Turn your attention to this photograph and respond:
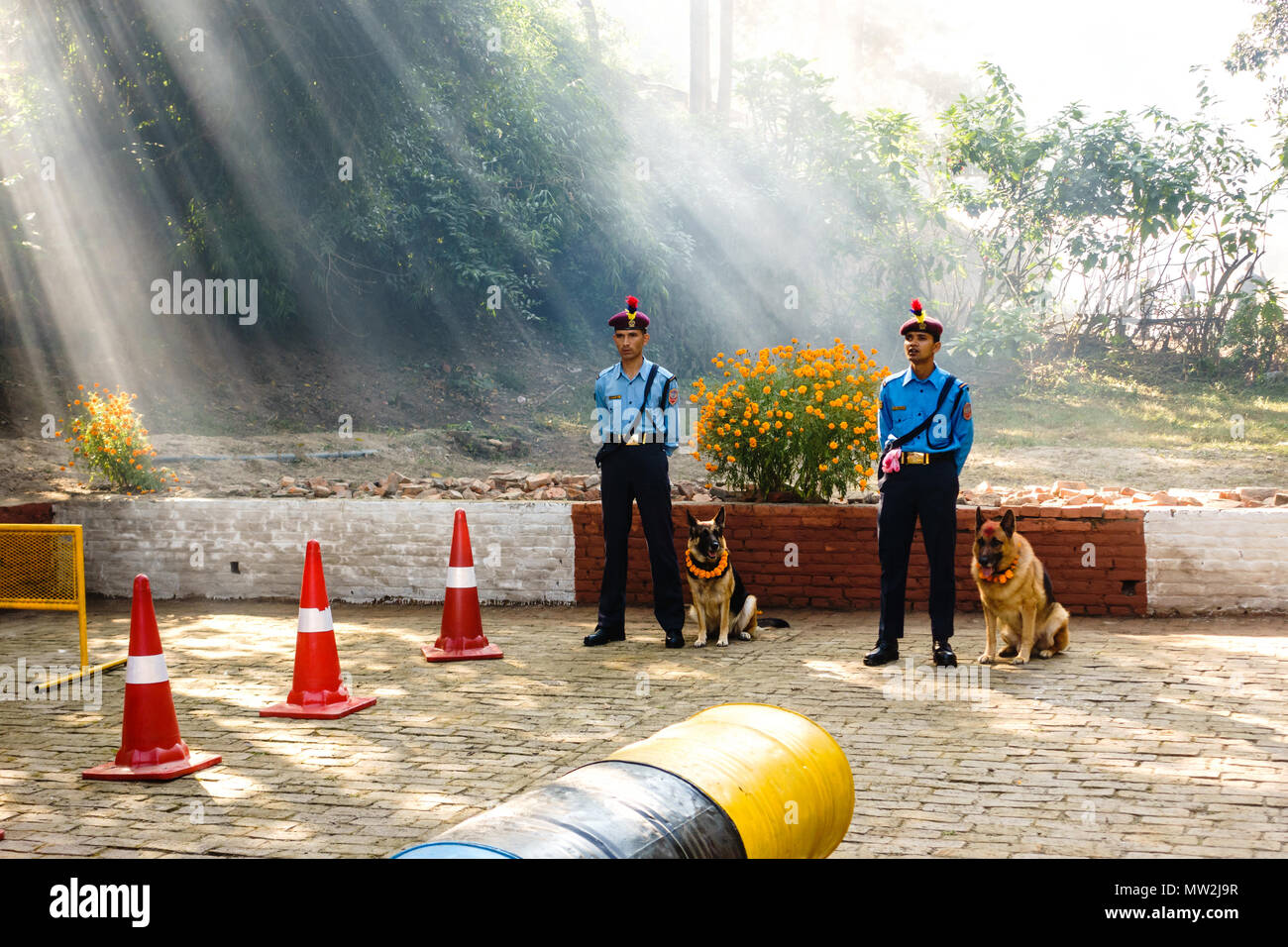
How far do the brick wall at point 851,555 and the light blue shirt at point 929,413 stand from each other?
1632mm

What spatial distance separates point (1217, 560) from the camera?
27.9 feet

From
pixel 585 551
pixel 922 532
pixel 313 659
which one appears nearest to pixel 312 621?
pixel 313 659

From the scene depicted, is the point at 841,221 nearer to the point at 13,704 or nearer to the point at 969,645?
the point at 969,645

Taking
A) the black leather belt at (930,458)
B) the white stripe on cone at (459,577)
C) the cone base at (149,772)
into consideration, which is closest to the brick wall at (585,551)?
the black leather belt at (930,458)

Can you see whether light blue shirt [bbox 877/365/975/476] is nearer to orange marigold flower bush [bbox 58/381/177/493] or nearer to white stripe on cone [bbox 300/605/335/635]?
white stripe on cone [bbox 300/605/335/635]

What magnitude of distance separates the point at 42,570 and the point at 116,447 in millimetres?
4946

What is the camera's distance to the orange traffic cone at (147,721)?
534 cm

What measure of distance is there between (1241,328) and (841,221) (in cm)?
981

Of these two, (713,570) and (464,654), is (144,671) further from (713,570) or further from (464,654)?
(713,570)

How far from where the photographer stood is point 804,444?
9.59 meters

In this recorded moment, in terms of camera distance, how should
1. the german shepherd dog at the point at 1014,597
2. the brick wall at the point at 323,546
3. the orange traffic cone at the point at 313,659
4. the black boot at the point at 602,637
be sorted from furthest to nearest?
the brick wall at the point at 323,546 < the black boot at the point at 602,637 < the german shepherd dog at the point at 1014,597 < the orange traffic cone at the point at 313,659

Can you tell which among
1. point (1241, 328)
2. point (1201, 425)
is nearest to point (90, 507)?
point (1201, 425)

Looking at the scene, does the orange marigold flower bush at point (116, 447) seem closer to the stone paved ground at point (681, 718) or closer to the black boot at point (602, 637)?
the stone paved ground at point (681, 718)

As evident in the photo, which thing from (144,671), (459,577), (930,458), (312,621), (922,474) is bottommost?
(144,671)
